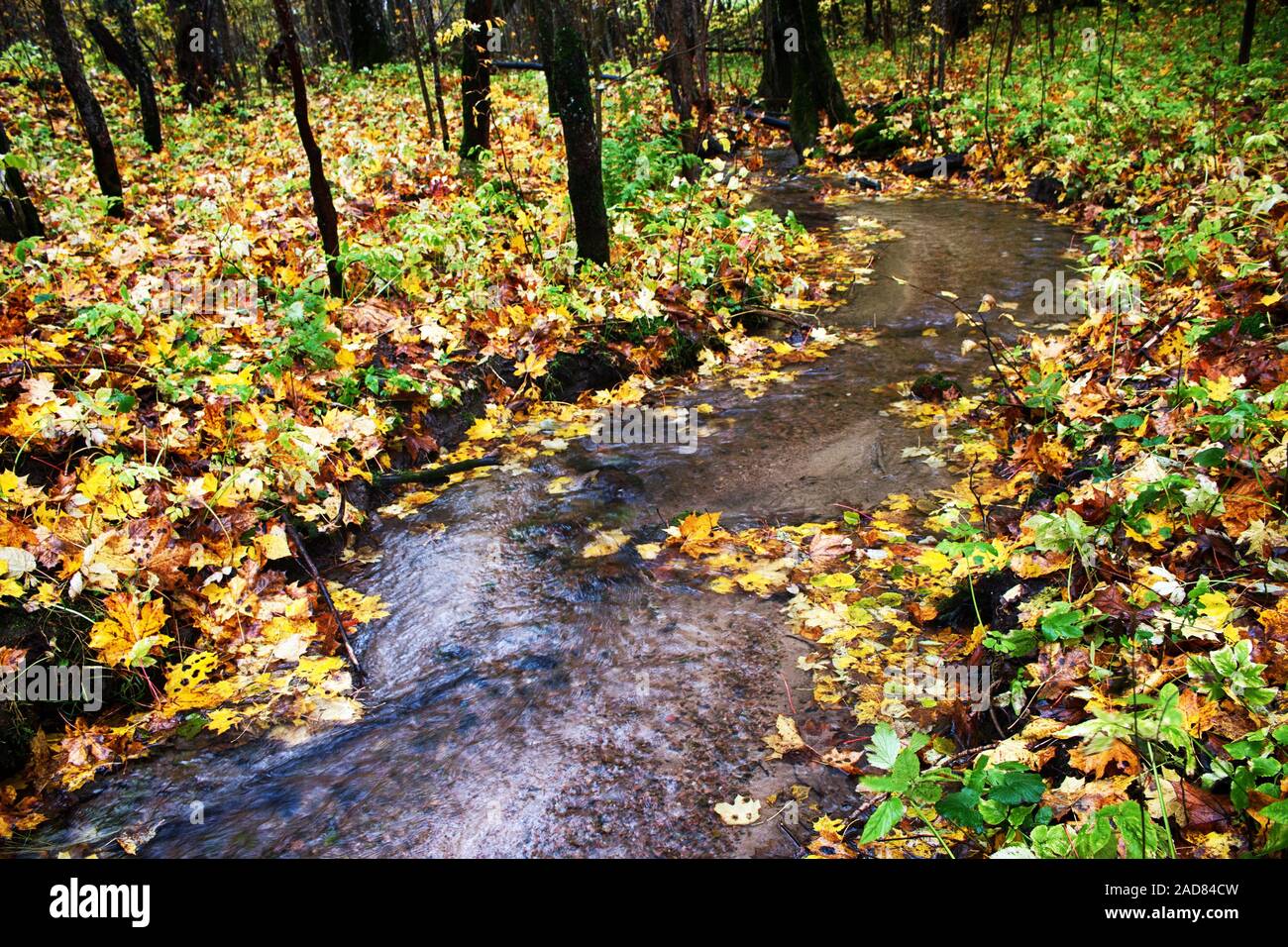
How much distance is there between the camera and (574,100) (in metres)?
6.52

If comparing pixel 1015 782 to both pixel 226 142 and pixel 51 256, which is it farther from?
pixel 226 142

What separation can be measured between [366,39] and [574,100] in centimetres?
1676

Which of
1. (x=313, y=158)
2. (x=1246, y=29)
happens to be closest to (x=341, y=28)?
(x=313, y=158)

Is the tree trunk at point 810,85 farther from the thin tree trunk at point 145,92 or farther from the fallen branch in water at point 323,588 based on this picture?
the fallen branch in water at point 323,588

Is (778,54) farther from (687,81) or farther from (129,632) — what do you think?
(129,632)

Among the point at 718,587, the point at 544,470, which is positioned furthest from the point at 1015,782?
the point at 544,470

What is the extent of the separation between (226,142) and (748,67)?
17.1 m

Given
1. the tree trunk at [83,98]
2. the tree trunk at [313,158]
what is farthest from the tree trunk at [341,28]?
the tree trunk at [313,158]

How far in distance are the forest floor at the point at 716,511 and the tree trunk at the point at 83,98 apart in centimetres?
45

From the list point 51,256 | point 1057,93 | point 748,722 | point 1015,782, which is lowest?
point 748,722

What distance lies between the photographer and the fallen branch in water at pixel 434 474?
5285 millimetres

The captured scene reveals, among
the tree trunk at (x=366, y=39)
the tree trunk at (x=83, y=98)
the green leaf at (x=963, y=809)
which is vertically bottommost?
the green leaf at (x=963, y=809)

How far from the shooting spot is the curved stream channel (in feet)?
8.96

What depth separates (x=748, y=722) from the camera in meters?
3.12
